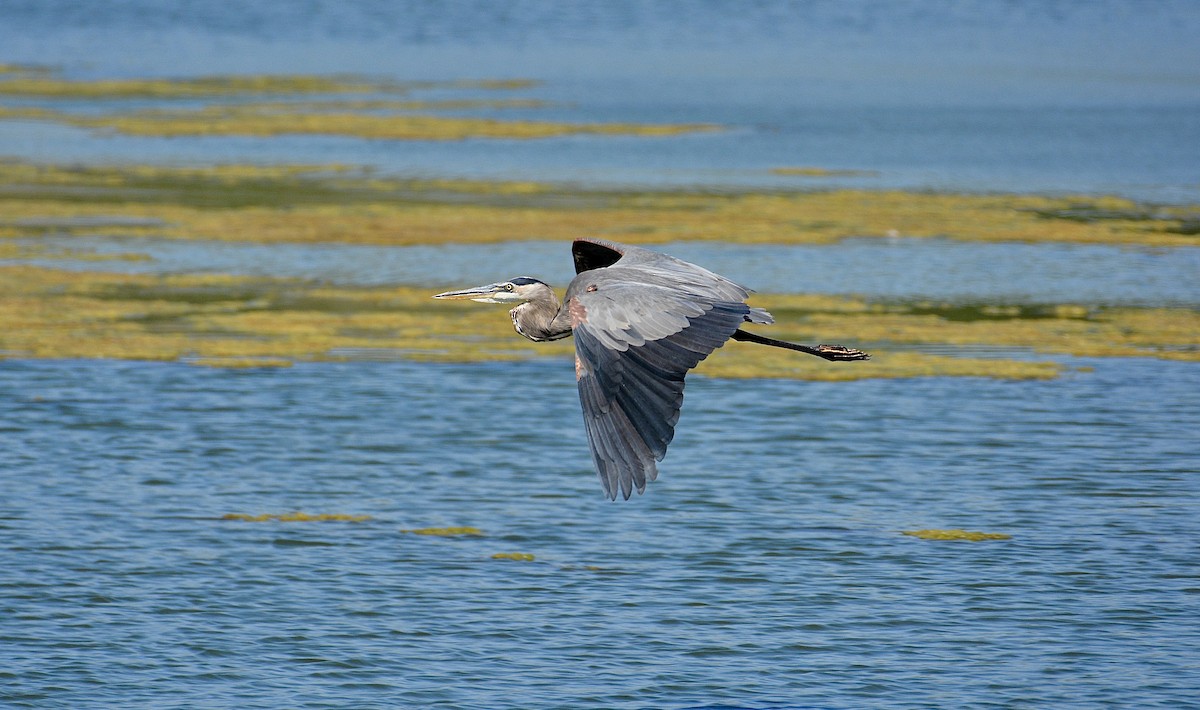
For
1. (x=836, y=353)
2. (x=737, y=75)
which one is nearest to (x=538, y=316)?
(x=836, y=353)

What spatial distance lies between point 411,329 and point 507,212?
711 centimetres

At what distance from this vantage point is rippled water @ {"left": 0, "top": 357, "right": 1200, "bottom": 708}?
8.86 m

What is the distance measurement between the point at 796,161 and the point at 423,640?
20911mm

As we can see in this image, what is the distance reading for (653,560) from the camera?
421 inches

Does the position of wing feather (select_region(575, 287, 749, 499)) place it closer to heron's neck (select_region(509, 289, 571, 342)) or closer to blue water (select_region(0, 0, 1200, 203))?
heron's neck (select_region(509, 289, 571, 342))

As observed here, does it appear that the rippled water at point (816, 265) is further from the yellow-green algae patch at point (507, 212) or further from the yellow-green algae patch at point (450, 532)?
the yellow-green algae patch at point (450, 532)

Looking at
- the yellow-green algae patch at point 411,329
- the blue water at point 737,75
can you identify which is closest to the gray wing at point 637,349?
the yellow-green algae patch at point 411,329

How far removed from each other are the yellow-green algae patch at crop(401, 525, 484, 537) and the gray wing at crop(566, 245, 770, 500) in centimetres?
338

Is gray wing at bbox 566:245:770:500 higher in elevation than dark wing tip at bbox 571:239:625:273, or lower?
lower

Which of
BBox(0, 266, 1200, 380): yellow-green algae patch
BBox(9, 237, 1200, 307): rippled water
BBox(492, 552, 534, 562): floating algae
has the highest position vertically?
BBox(9, 237, 1200, 307): rippled water

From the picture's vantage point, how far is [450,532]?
11.2m

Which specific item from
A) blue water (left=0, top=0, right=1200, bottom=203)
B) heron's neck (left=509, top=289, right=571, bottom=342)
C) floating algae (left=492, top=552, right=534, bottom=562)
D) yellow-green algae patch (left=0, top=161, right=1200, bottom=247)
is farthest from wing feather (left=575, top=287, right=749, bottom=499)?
blue water (left=0, top=0, right=1200, bottom=203)

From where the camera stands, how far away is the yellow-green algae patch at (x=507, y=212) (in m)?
22.4

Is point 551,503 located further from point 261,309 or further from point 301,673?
point 261,309
